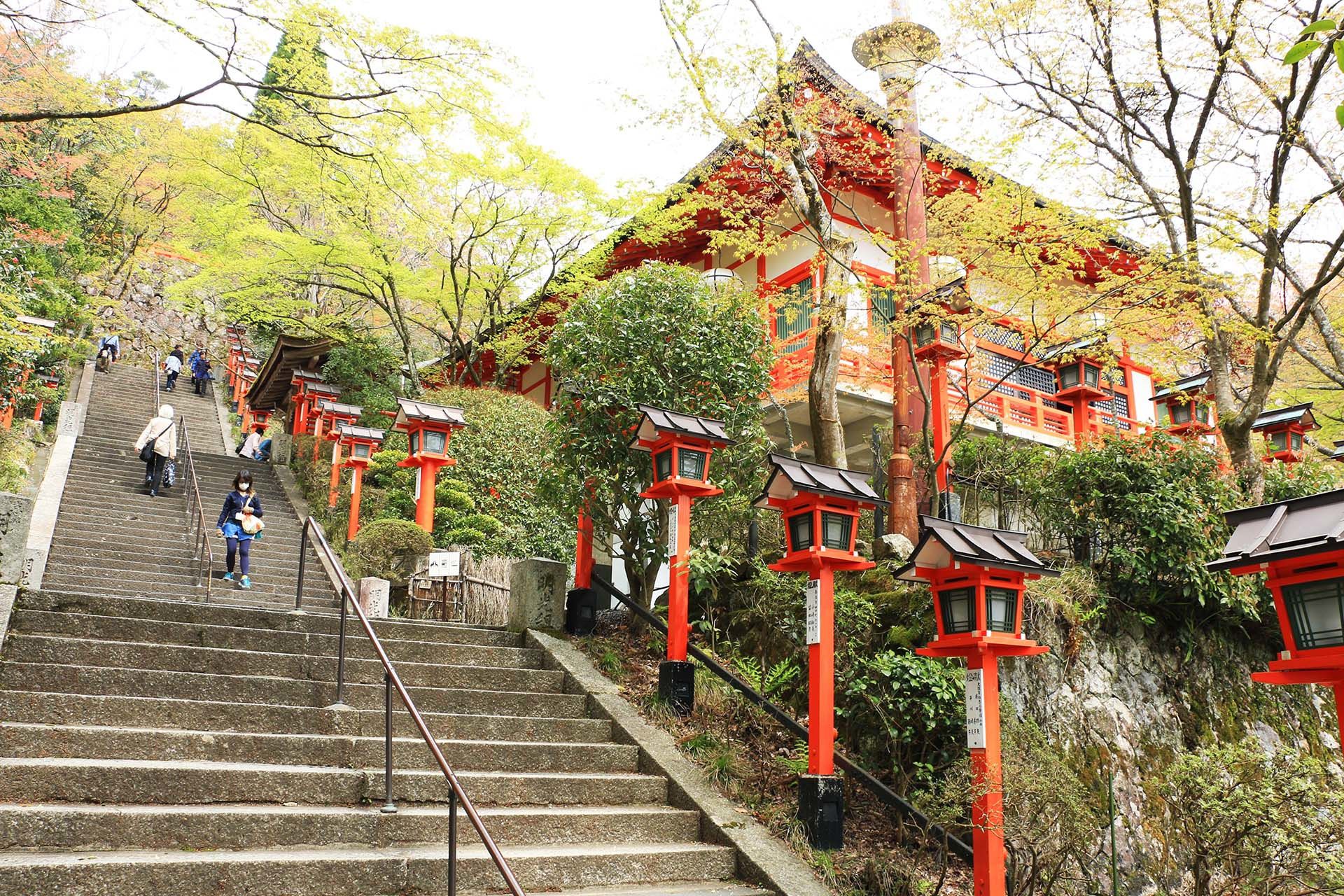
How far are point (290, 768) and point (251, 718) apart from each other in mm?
704

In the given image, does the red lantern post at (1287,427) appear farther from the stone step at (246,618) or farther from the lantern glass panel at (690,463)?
the stone step at (246,618)

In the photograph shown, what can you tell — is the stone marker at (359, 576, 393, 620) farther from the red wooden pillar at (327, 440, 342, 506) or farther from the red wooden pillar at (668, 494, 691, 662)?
the red wooden pillar at (327, 440, 342, 506)

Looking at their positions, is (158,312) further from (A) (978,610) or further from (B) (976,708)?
(B) (976,708)

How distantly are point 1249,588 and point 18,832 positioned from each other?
32.7 feet

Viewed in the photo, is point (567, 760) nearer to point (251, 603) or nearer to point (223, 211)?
point (251, 603)

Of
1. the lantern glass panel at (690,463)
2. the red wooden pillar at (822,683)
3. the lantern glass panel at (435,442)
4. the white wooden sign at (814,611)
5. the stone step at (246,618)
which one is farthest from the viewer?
the lantern glass panel at (435,442)

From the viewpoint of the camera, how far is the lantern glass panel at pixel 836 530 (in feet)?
23.1

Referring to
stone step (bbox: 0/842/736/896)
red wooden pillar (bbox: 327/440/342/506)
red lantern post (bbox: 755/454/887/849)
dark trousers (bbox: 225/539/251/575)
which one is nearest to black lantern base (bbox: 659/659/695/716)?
red lantern post (bbox: 755/454/887/849)

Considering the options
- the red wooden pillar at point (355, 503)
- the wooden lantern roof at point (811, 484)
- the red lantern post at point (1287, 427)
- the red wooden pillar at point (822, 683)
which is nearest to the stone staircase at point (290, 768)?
the red wooden pillar at point (822, 683)

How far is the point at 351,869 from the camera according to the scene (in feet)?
16.0

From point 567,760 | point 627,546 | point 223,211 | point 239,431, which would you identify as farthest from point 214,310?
point 567,760

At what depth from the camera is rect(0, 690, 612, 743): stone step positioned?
5676mm

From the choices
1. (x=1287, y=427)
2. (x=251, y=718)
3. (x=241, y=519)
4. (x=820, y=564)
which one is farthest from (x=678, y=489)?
(x=1287, y=427)

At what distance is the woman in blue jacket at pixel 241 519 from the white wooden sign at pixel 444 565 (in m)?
2.14
